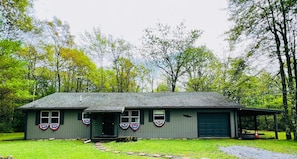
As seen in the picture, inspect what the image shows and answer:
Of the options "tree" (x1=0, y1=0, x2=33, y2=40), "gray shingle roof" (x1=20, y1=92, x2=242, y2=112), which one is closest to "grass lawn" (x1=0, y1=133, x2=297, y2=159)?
"gray shingle roof" (x1=20, y1=92, x2=242, y2=112)

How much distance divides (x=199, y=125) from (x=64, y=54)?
49.1 feet

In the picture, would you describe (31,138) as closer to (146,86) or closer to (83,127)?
(83,127)

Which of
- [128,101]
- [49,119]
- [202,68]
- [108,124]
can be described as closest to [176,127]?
[128,101]

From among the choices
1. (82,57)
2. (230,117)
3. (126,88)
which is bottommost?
(230,117)

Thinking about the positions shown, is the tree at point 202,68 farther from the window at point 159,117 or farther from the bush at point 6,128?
the bush at point 6,128

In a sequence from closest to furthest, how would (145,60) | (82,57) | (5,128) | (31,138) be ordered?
(31,138) < (5,128) < (82,57) < (145,60)

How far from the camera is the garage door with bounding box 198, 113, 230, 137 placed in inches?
506

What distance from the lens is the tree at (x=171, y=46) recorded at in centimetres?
2284

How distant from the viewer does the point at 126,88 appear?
25344 mm

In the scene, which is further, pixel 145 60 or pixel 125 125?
pixel 145 60

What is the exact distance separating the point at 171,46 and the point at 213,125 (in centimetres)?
1205

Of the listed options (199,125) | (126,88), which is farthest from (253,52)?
(126,88)

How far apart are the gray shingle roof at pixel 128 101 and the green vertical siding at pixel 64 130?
79cm

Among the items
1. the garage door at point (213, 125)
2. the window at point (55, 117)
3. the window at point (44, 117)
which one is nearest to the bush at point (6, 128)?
the window at point (44, 117)
